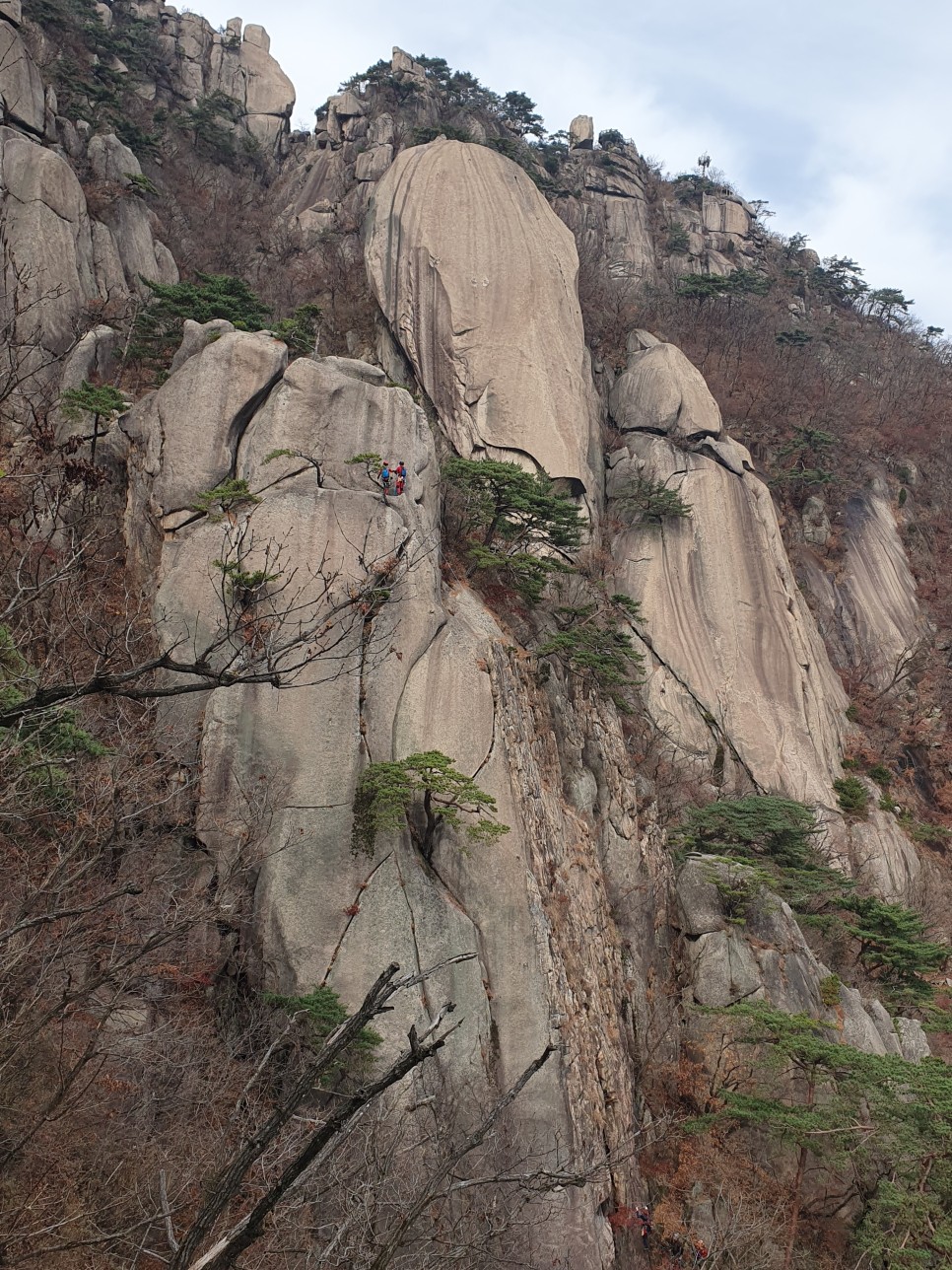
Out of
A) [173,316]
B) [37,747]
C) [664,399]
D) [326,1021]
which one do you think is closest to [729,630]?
[664,399]

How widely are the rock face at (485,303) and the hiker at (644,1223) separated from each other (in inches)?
606

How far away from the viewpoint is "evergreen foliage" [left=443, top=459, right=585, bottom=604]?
56.0 ft

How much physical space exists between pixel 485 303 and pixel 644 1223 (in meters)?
20.0

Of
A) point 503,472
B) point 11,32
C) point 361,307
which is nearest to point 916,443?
point 361,307

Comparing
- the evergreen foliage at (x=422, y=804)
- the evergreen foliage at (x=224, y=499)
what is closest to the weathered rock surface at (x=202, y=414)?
the evergreen foliage at (x=224, y=499)

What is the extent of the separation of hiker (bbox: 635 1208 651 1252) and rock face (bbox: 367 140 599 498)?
1539 cm

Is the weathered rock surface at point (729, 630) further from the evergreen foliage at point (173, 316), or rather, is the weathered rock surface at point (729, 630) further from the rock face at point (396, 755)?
the evergreen foliage at point (173, 316)

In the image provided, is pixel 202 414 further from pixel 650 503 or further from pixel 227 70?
pixel 227 70

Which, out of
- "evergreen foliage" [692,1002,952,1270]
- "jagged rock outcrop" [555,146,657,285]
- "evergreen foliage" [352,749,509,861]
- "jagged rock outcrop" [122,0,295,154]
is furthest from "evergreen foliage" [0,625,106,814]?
"jagged rock outcrop" [122,0,295,154]

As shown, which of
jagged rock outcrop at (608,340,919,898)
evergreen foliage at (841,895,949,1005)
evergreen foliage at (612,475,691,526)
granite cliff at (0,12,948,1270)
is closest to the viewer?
granite cliff at (0,12,948,1270)

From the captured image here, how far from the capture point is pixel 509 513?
17891mm

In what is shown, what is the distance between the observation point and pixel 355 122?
37.5 m

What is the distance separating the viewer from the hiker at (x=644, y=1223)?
12.1m

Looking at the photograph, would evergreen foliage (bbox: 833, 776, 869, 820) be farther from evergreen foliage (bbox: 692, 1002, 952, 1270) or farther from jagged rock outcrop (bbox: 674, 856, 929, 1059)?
evergreen foliage (bbox: 692, 1002, 952, 1270)
